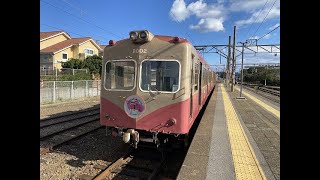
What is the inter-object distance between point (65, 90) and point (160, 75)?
53.8 ft

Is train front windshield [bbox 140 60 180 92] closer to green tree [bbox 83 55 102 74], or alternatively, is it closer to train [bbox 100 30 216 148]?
train [bbox 100 30 216 148]

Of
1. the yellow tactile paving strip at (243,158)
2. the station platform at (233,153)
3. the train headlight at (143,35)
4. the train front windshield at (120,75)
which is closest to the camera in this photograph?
the yellow tactile paving strip at (243,158)

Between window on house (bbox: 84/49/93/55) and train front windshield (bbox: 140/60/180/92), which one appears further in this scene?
window on house (bbox: 84/49/93/55)

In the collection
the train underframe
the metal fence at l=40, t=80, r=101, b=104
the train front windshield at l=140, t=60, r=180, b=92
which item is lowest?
the train underframe

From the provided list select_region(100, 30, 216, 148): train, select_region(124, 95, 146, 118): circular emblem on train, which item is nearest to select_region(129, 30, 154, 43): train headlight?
select_region(100, 30, 216, 148): train

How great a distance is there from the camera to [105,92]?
6707mm

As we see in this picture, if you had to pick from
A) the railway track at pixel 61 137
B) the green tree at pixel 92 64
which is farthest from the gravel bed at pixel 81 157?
the green tree at pixel 92 64

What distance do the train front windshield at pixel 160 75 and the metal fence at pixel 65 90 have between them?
45.9 feet

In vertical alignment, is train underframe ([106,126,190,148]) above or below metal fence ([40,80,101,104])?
below

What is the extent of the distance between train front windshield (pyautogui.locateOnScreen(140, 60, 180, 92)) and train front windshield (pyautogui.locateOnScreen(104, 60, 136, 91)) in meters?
0.28

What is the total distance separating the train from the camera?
6.06m

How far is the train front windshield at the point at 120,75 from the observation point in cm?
643

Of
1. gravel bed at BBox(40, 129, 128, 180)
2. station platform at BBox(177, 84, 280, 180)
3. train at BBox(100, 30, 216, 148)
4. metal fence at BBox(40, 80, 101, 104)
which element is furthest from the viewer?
metal fence at BBox(40, 80, 101, 104)

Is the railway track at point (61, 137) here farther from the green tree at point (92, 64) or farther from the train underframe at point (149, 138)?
the green tree at point (92, 64)
